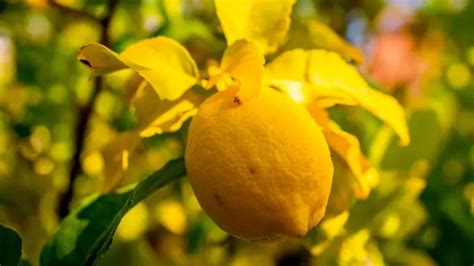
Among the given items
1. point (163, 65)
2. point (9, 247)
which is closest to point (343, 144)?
point (163, 65)

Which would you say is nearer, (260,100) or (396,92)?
(260,100)

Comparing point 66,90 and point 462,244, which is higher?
point 66,90

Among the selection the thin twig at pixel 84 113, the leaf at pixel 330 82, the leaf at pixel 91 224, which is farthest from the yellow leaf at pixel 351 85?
the thin twig at pixel 84 113

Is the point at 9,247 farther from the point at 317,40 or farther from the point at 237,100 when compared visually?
the point at 317,40

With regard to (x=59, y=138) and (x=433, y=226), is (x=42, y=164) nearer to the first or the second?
(x=59, y=138)

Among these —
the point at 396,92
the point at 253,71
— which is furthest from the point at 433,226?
the point at 253,71

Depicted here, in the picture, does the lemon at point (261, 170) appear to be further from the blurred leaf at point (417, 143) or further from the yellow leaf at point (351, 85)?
the blurred leaf at point (417, 143)
